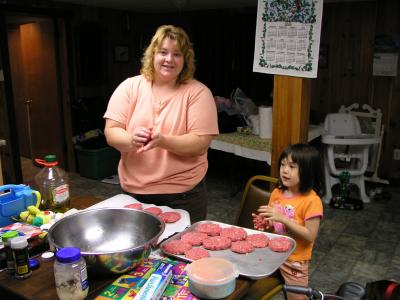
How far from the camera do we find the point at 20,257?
1.13 metres

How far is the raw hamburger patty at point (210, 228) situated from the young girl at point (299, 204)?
0.88ft

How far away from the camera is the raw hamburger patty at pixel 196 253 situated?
1221mm

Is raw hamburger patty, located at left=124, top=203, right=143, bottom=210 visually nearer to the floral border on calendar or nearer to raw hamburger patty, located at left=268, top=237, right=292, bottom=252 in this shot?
raw hamburger patty, located at left=268, top=237, right=292, bottom=252

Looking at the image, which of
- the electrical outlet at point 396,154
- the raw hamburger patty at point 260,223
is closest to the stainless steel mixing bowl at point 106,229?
the raw hamburger patty at point 260,223

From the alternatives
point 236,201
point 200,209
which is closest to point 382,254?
point 236,201

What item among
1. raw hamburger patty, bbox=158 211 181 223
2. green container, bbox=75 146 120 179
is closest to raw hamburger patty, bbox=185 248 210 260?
raw hamburger patty, bbox=158 211 181 223

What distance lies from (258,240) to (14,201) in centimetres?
91

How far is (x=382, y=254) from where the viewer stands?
2955 mm

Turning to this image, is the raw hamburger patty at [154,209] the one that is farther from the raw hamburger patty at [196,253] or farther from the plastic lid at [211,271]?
the plastic lid at [211,271]

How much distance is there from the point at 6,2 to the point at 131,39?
6.24ft

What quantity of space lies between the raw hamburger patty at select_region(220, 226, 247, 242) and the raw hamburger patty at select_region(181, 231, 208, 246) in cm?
7

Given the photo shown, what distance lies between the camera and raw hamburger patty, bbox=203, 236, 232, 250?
1293mm

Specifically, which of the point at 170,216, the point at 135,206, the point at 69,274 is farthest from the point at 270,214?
the point at 69,274

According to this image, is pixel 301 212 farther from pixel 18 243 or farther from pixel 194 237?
pixel 18 243
